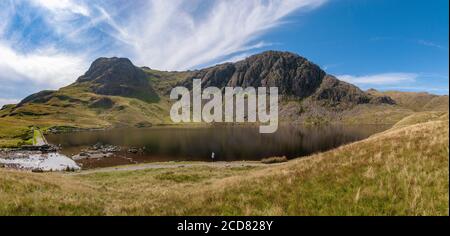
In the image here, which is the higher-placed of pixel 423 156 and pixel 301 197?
pixel 423 156

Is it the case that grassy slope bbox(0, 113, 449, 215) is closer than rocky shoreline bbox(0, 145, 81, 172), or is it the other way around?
grassy slope bbox(0, 113, 449, 215)

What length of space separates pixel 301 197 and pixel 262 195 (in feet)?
6.30

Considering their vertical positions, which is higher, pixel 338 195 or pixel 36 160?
pixel 338 195

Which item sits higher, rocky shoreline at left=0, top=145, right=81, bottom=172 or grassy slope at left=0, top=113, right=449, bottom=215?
grassy slope at left=0, top=113, right=449, bottom=215

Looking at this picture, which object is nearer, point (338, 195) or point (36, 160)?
point (338, 195)

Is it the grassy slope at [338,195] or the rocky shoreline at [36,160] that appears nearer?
the grassy slope at [338,195]

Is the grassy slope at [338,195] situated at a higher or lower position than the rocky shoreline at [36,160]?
higher
